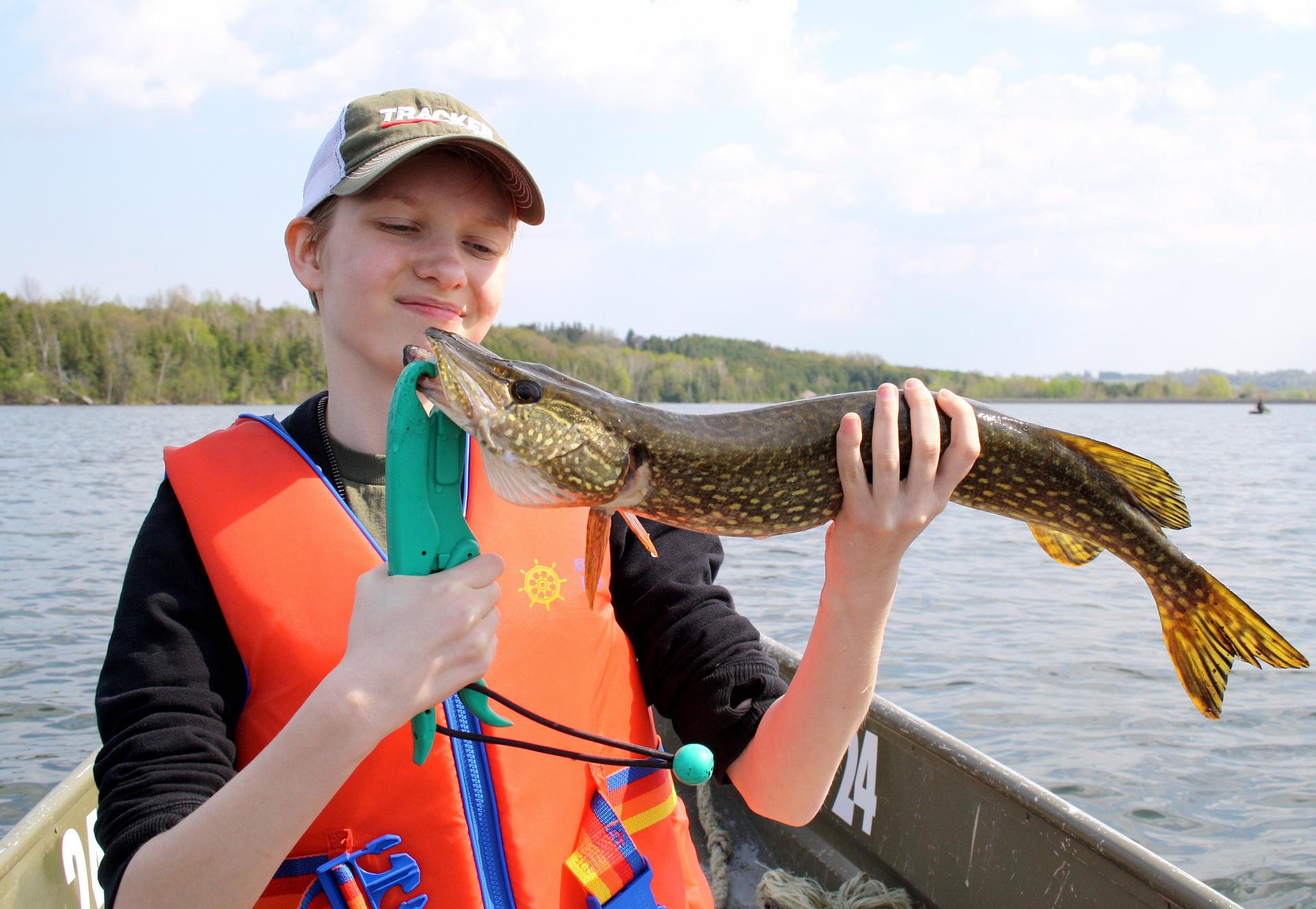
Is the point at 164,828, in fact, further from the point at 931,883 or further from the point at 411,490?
the point at 931,883

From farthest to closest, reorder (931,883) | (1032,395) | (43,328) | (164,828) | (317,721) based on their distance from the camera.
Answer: (1032,395)
(43,328)
(931,883)
(164,828)
(317,721)

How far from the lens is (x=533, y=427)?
1856 millimetres

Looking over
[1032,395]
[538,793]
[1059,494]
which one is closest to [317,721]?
[538,793]

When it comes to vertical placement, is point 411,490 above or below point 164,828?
above

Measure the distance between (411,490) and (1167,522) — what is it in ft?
5.72

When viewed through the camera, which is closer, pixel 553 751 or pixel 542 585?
pixel 553 751

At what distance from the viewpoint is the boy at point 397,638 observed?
1558mm

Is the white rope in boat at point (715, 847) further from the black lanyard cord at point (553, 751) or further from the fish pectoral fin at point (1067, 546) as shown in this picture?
the fish pectoral fin at point (1067, 546)

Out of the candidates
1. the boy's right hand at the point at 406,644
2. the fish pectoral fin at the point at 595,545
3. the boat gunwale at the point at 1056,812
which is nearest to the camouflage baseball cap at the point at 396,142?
the fish pectoral fin at the point at 595,545

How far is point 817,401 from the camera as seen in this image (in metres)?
2.00

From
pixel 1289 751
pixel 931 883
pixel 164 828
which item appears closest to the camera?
pixel 164 828

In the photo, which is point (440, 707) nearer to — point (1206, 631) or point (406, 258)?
point (406, 258)

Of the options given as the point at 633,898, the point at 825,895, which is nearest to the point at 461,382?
the point at 633,898

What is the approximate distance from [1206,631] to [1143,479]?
0.36 meters
